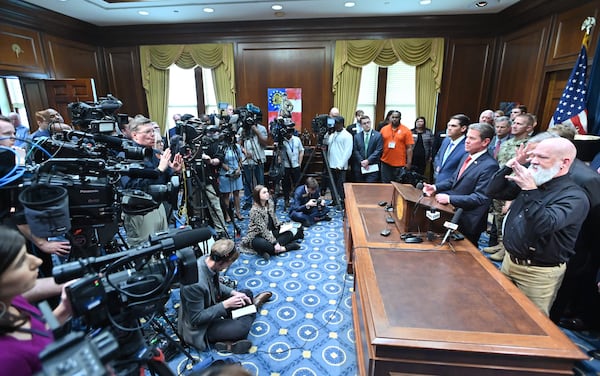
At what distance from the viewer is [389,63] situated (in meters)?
5.47

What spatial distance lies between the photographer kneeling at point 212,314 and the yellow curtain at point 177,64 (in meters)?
4.70

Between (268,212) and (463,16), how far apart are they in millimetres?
5057

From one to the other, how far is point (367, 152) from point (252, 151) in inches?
71.8

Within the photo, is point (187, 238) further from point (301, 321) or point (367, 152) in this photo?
point (367, 152)

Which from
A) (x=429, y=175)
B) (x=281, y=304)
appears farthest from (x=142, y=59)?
(x=429, y=175)

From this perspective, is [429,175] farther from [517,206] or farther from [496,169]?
[517,206]

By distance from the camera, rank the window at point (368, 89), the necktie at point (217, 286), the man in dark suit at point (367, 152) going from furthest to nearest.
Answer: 1. the window at point (368, 89)
2. the man in dark suit at point (367, 152)
3. the necktie at point (217, 286)

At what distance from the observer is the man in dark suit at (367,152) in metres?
4.54

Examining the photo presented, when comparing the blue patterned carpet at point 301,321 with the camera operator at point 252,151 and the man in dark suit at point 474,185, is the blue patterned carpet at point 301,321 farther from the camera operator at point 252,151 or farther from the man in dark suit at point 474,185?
the camera operator at point 252,151

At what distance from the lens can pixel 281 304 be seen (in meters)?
2.47

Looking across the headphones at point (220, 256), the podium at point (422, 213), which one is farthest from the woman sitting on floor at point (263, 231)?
the podium at point (422, 213)

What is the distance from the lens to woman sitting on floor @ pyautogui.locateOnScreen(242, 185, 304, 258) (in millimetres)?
3195

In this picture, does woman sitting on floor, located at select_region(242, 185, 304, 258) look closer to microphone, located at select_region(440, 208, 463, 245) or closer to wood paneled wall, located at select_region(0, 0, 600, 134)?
microphone, located at select_region(440, 208, 463, 245)

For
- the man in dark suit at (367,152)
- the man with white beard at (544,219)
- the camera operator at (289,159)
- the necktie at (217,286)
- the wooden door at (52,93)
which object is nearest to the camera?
the man with white beard at (544,219)
